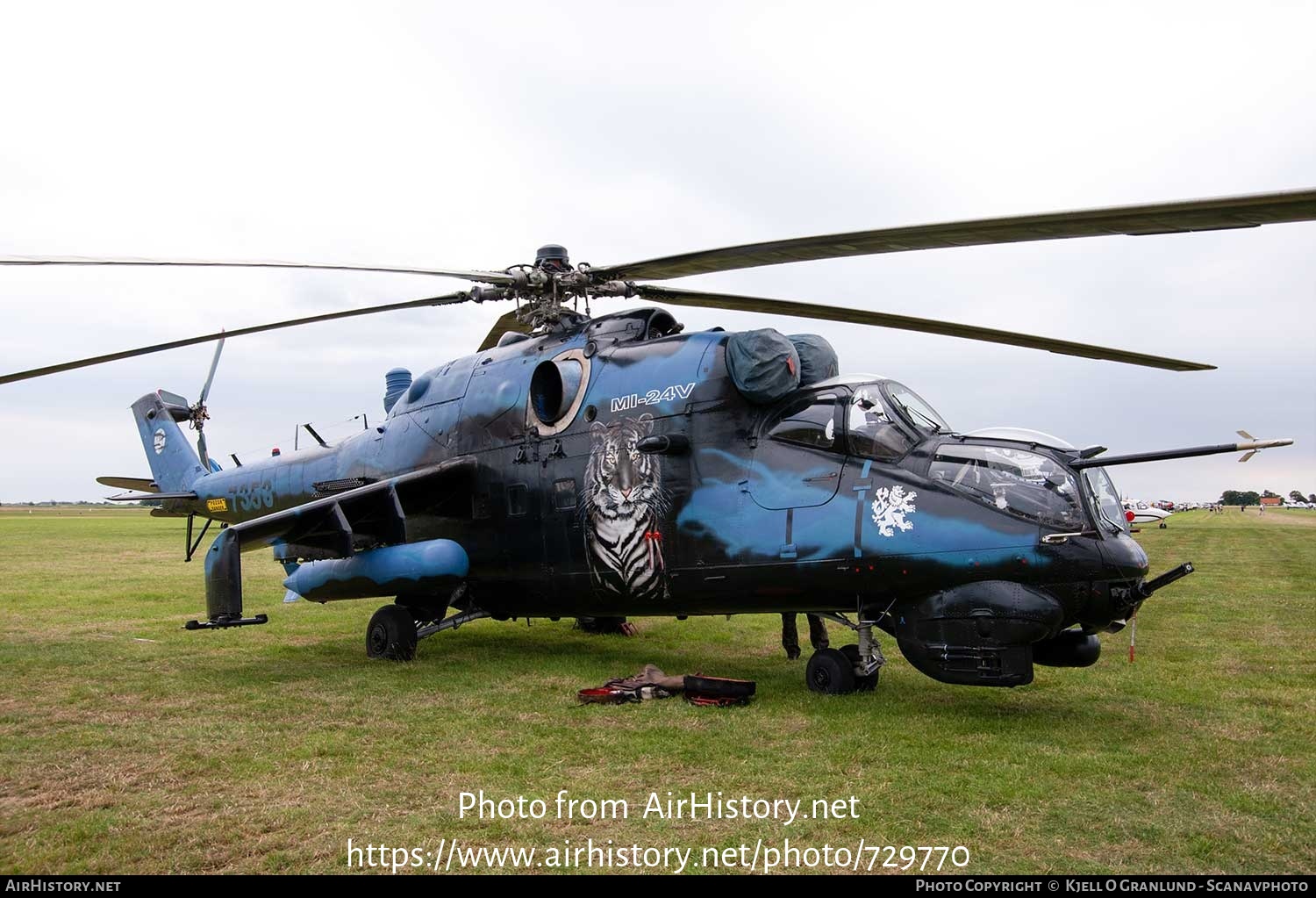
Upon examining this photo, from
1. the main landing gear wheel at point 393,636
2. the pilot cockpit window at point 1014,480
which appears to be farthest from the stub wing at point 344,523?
the pilot cockpit window at point 1014,480

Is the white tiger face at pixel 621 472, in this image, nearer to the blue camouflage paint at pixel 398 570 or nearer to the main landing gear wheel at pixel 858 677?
the blue camouflage paint at pixel 398 570

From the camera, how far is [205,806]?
19.6 feet

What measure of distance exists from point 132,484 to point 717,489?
43.3 ft

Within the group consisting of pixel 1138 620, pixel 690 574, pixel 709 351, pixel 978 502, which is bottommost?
pixel 1138 620

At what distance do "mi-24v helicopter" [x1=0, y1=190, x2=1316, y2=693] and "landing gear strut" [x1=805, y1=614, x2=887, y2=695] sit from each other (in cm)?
3

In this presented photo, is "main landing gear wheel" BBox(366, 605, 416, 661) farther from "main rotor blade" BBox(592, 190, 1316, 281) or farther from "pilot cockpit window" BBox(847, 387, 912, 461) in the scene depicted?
"pilot cockpit window" BBox(847, 387, 912, 461)

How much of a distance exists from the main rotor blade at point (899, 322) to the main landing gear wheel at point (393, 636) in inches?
201

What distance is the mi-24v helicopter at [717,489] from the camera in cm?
775

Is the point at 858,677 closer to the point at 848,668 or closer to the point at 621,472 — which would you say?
the point at 848,668

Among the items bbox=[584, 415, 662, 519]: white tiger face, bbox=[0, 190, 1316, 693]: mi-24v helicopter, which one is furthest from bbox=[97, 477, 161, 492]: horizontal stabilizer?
bbox=[584, 415, 662, 519]: white tiger face

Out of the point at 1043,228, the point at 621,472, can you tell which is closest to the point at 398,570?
the point at 621,472

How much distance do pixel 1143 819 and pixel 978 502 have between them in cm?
301

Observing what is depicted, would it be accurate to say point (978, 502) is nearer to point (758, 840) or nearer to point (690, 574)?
point (690, 574)

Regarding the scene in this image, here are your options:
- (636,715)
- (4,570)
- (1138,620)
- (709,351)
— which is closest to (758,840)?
(636,715)
